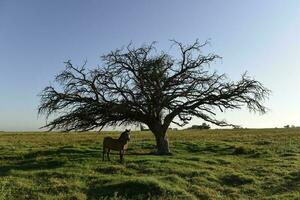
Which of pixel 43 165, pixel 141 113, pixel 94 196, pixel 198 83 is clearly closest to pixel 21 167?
pixel 43 165

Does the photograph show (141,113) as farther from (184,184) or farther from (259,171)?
(184,184)

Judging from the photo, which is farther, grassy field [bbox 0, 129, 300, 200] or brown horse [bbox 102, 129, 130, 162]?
brown horse [bbox 102, 129, 130, 162]

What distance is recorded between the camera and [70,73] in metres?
33.8

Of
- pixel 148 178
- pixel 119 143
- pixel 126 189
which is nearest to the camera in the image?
pixel 126 189

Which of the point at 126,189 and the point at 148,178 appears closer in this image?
the point at 126,189

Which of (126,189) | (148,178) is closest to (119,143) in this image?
(148,178)

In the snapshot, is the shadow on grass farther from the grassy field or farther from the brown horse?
the brown horse

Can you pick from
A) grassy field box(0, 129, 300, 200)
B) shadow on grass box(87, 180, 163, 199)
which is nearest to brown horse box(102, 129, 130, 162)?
grassy field box(0, 129, 300, 200)

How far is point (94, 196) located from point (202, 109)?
17382 mm

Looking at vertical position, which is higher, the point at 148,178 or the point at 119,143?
the point at 119,143

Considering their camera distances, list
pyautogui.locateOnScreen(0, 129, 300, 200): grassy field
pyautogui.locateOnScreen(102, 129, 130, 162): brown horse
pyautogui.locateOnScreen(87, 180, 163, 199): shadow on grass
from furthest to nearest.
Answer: pyautogui.locateOnScreen(102, 129, 130, 162): brown horse < pyautogui.locateOnScreen(0, 129, 300, 200): grassy field < pyautogui.locateOnScreen(87, 180, 163, 199): shadow on grass

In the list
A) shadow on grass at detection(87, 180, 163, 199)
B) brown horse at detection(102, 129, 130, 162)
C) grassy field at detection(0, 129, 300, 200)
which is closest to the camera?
shadow on grass at detection(87, 180, 163, 199)

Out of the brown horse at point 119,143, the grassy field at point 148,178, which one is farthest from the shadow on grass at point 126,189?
the brown horse at point 119,143

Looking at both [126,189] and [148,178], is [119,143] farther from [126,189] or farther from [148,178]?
[126,189]
